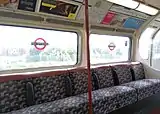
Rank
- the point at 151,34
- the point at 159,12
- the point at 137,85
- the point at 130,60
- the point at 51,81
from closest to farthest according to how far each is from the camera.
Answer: the point at 51,81, the point at 137,85, the point at 159,12, the point at 130,60, the point at 151,34

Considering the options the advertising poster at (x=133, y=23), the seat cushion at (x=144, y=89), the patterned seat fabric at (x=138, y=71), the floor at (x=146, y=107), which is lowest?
the floor at (x=146, y=107)

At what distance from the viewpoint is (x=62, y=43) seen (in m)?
3.60

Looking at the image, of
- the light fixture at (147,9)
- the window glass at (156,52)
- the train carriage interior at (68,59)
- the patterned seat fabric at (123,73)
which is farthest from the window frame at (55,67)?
the window glass at (156,52)

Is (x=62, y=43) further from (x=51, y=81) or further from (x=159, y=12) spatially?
(x=159, y=12)

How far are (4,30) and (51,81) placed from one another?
0.97 m

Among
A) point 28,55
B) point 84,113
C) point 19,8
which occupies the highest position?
point 19,8

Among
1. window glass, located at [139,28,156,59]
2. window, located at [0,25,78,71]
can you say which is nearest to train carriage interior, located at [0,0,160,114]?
window, located at [0,25,78,71]

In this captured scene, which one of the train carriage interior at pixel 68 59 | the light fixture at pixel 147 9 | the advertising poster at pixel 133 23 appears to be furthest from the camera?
the advertising poster at pixel 133 23

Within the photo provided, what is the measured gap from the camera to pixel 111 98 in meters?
3.05

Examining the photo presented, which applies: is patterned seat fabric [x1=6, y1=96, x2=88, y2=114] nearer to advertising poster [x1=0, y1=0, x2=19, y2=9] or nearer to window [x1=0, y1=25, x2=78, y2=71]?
window [x1=0, y1=25, x2=78, y2=71]

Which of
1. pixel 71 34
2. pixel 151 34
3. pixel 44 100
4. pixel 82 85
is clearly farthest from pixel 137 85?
pixel 151 34

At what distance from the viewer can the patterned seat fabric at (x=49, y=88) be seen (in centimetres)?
273

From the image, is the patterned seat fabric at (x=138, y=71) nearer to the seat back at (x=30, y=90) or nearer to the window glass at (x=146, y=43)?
the window glass at (x=146, y=43)

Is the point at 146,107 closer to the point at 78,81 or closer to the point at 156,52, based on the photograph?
the point at 78,81
